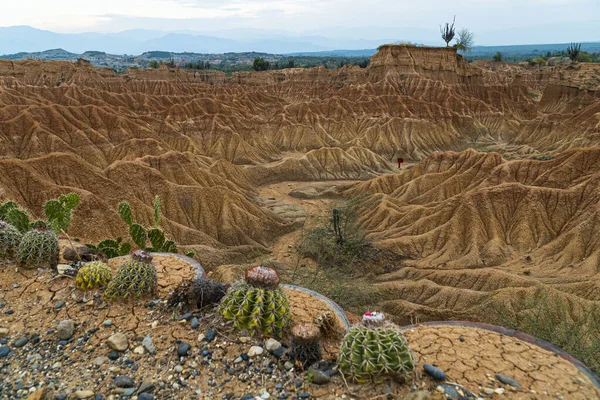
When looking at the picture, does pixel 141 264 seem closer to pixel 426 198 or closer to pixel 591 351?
pixel 591 351

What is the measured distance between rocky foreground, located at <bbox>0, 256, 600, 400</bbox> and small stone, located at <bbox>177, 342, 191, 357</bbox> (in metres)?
0.02

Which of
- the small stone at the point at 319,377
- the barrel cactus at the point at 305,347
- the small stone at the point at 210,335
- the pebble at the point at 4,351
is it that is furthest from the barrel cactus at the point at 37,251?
the small stone at the point at 319,377

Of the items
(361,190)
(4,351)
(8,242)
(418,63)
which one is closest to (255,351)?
(4,351)

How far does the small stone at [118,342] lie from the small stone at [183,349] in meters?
1.15

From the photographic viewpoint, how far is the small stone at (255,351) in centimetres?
793

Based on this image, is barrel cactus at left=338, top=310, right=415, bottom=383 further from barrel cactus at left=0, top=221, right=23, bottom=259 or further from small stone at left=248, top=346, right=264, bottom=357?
barrel cactus at left=0, top=221, right=23, bottom=259

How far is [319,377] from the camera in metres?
7.23

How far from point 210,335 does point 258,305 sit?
1.23m

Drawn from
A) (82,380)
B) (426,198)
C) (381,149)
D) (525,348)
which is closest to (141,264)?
(82,380)

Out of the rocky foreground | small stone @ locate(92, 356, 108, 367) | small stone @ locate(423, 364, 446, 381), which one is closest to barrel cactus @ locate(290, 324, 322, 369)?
the rocky foreground

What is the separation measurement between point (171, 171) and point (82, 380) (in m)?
37.9

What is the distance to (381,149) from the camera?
80125 mm

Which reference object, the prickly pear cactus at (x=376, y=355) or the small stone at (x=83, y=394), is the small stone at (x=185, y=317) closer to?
the small stone at (x=83, y=394)

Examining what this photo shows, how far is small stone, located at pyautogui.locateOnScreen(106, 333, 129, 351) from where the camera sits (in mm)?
8188
